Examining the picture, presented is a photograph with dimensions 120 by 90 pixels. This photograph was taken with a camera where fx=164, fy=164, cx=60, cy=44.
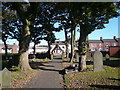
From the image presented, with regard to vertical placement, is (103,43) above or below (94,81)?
above

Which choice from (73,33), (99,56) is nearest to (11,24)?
(73,33)

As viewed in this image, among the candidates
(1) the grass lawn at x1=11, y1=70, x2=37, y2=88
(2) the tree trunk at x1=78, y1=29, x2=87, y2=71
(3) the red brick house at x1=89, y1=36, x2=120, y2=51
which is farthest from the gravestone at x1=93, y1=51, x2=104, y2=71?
(3) the red brick house at x1=89, y1=36, x2=120, y2=51

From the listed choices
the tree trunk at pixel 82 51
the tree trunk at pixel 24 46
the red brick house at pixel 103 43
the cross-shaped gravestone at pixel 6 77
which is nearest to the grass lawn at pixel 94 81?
the cross-shaped gravestone at pixel 6 77

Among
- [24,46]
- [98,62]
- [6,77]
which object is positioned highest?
[24,46]

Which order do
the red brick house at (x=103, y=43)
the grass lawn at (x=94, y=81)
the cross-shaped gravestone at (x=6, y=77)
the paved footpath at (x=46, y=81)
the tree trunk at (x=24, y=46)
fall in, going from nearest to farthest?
1. the cross-shaped gravestone at (x=6, y=77)
2. the grass lawn at (x=94, y=81)
3. the paved footpath at (x=46, y=81)
4. the tree trunk at (x=24, y=46)
5. the red brick house at (x=103, y=43)

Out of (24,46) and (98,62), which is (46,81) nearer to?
(98,62)

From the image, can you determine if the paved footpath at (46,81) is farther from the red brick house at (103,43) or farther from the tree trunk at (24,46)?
the red brick house at (103,43)

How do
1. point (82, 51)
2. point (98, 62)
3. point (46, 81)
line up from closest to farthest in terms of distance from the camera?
point (46, 81), point (98, 62), point (82, 51)

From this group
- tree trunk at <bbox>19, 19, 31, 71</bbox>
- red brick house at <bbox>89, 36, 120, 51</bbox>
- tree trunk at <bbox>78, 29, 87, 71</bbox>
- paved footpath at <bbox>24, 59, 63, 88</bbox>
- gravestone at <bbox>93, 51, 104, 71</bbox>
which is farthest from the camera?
red brick house at <bbox>89, 36, 120, 51</bbox>

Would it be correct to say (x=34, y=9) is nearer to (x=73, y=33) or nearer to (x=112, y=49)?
(x=73, y=33)

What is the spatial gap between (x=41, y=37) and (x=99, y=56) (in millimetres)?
28772

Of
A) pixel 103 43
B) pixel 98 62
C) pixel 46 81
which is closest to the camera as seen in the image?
pixel 46 81

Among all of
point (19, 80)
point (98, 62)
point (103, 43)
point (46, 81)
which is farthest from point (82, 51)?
point (103, 43)

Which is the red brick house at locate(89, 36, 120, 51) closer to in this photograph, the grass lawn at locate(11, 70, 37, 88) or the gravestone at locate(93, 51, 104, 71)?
the gravestone at locate(93, 51, 104, 71)
